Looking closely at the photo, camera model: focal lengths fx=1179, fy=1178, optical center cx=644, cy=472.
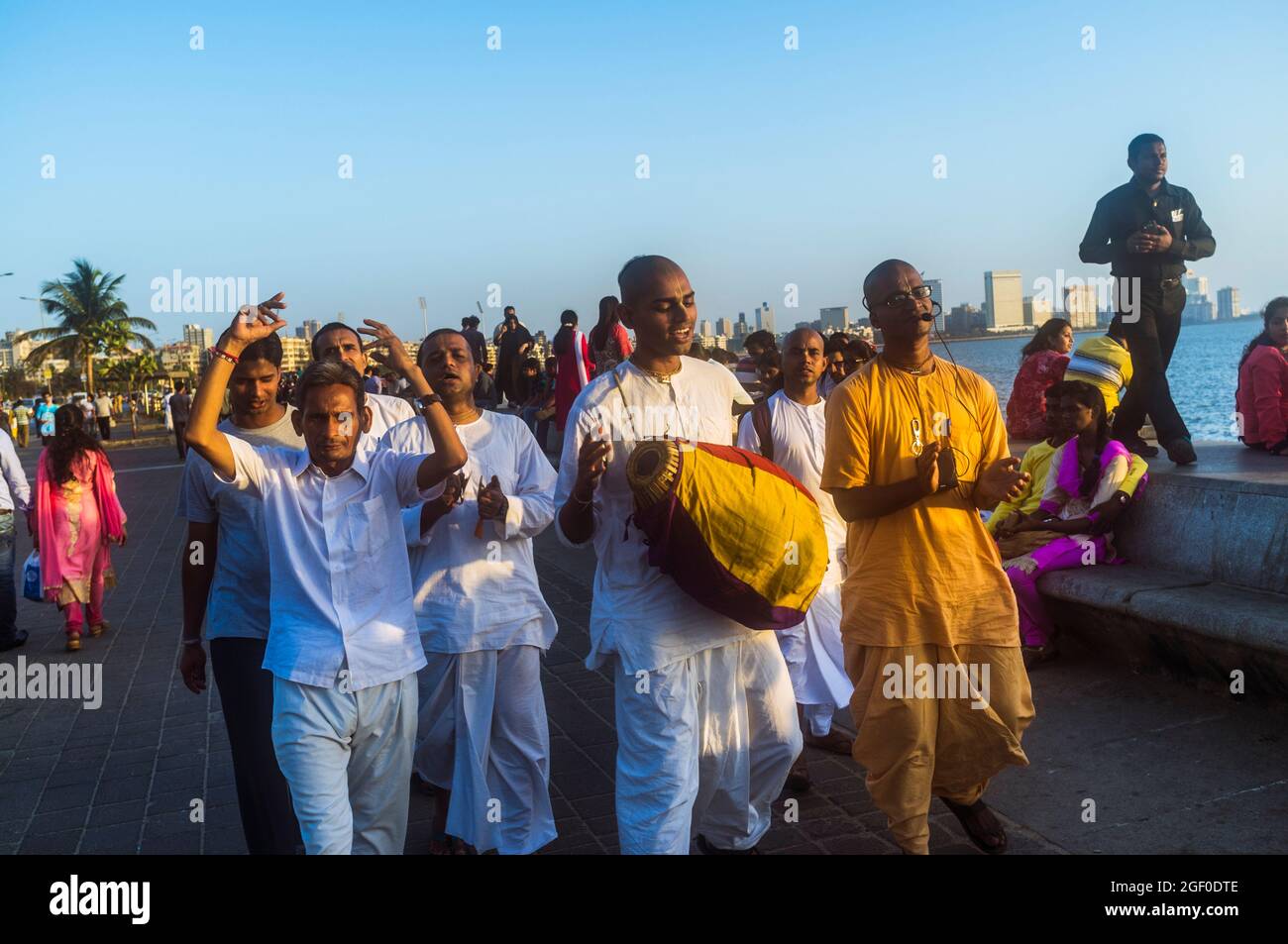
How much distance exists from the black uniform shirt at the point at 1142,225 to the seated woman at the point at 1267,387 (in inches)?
32.5

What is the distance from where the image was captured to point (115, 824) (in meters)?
5.53

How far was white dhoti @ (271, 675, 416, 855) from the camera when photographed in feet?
12.0

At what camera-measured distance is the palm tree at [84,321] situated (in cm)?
7081

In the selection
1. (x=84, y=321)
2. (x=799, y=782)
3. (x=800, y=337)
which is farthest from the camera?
(x=84, y=321)

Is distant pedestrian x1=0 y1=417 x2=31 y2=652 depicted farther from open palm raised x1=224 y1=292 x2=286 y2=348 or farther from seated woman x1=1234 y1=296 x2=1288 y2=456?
seated woman x1=1234 y1=296 x2=1288 y2=456

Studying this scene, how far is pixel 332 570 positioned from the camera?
3.85m

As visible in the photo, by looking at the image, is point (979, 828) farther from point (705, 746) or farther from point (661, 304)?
point (661, 304)

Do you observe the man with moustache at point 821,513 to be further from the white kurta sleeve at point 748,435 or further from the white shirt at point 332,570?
the white shirt at point 332,570

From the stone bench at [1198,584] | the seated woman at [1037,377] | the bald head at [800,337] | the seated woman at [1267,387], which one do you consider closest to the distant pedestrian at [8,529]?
the bald head at [800,337]

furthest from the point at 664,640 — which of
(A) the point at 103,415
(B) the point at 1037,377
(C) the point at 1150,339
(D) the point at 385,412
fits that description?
(A) the point at 103,415

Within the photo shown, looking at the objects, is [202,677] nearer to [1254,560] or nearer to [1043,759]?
[1043,759]

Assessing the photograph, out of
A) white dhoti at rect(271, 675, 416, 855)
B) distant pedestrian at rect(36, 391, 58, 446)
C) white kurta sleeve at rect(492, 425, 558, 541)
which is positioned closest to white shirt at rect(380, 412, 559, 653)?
white kurta sleeve at rect(492, 425, 558, 541)

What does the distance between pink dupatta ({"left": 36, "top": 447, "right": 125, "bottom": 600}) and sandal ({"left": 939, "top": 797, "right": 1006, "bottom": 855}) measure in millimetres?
7911

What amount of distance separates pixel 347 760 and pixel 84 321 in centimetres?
7574
